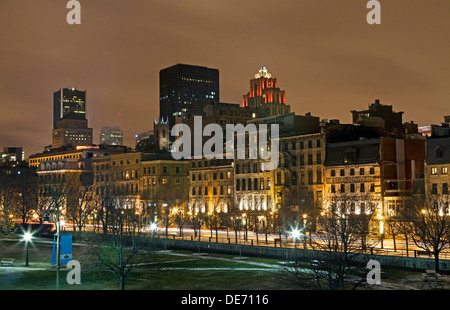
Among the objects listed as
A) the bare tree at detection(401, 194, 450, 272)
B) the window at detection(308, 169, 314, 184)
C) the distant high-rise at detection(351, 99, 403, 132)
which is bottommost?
the bare tree at detection(401, 194, 450, 272)

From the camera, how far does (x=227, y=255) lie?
76.9m

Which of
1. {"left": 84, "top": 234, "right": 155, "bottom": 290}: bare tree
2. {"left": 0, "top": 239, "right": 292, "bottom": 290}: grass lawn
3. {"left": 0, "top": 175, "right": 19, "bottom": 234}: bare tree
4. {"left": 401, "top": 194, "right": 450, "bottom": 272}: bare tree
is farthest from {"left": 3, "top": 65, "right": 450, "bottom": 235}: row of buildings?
{"left": 84, "top": 234, "right": 155, "bottom": 290}: bare tree

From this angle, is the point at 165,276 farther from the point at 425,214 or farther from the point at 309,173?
the point at 309,173

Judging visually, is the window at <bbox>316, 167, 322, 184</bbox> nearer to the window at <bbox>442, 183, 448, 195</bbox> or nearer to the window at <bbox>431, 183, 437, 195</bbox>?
the window at <bbox>431, 183, 437, 195</bbox>

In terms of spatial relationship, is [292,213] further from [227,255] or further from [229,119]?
[229,119]

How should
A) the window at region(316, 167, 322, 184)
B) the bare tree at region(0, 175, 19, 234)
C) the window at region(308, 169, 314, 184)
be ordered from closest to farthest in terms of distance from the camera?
the window at region(316, 167, 322, 184) → the window at region(308, 169, 314, 184) → the bare tree at region(0, 175, 19, 234)

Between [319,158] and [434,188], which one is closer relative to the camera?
[434,188]

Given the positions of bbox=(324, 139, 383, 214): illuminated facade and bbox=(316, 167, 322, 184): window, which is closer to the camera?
bbox=(324, 139, 383, 214): illuminated facade

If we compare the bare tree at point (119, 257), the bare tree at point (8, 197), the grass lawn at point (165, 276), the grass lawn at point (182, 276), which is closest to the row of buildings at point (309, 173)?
the bare tree at point (8, 197)

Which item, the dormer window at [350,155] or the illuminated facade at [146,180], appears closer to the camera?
the dormer window at [350,155]

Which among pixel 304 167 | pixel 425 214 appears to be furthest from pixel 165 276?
pixel 304 167

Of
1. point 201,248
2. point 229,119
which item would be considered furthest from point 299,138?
point 229,119

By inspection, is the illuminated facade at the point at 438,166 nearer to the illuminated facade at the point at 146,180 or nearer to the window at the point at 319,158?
the window at the point at 319,158

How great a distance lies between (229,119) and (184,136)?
17.4 m
